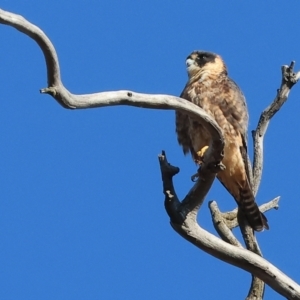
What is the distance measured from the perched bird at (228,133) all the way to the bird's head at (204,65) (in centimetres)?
14

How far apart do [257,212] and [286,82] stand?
923 mm

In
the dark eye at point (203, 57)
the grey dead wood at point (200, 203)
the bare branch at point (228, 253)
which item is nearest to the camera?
the grey dead wood at point (200, 203)

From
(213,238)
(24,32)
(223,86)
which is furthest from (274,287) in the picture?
(24,32)

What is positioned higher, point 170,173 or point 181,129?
point 181,129

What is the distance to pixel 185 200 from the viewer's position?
4.43 m

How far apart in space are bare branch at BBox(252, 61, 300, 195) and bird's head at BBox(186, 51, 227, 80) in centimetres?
57

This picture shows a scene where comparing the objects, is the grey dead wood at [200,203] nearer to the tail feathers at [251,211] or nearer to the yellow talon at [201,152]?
the tail feathers at [251,211]

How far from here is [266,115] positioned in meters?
5.42

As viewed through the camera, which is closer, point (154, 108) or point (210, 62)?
point (154, 108)

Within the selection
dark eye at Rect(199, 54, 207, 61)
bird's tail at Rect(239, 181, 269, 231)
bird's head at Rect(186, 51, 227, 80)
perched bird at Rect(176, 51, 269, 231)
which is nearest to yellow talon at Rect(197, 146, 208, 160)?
perched bird at Rect(176, 51, 269, 231)

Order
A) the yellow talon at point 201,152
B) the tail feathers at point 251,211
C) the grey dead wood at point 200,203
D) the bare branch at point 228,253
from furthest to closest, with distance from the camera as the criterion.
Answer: the tail feathers at point 251,211 → the yellow talon at point 201,152 → the bare branch at point 228,253 → the grey dead wood at point 200,203

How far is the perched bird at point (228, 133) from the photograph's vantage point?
5.30 metres

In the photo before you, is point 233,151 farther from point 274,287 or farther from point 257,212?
point 274,287

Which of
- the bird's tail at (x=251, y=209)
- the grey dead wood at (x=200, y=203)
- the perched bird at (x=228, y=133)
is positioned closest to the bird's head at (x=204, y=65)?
the perched bird at (x=228, y=133)
